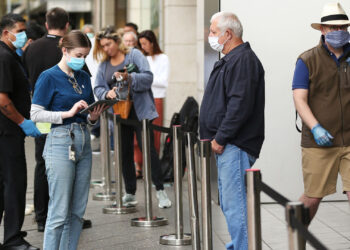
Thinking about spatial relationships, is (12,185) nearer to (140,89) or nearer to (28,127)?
(28,127)

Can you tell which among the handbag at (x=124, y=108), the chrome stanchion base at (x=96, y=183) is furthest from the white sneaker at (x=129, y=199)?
the chrome stanchion base at (x=96, y=183)

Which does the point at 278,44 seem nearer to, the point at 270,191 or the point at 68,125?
the point at 68,125

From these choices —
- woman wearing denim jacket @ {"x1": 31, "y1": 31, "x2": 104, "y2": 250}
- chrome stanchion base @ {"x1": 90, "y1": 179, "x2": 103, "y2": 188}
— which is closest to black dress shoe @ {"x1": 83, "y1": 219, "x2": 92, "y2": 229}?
woman wearing denim jacket @ {"x1": 31, "y1": 31, "x2": 104, "y2": 250}

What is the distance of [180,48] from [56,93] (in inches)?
294

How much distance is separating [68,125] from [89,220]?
248cm

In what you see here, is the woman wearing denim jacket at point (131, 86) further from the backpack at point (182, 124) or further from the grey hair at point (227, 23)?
the grey hair at point (227, 23)

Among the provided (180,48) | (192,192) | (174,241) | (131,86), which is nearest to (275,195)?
(192,192)

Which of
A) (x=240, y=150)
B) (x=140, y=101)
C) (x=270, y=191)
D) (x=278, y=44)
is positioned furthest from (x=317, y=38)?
(x=270, y=191)

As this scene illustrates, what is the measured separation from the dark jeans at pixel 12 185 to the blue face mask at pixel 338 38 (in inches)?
107

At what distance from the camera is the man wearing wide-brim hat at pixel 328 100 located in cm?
609

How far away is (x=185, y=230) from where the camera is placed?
25.6 feet

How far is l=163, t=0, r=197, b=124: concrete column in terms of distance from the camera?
12.9 m

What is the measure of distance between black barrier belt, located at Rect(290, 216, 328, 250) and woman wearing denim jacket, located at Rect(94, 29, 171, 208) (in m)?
4.85

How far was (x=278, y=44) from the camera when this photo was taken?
8648 millimetres
